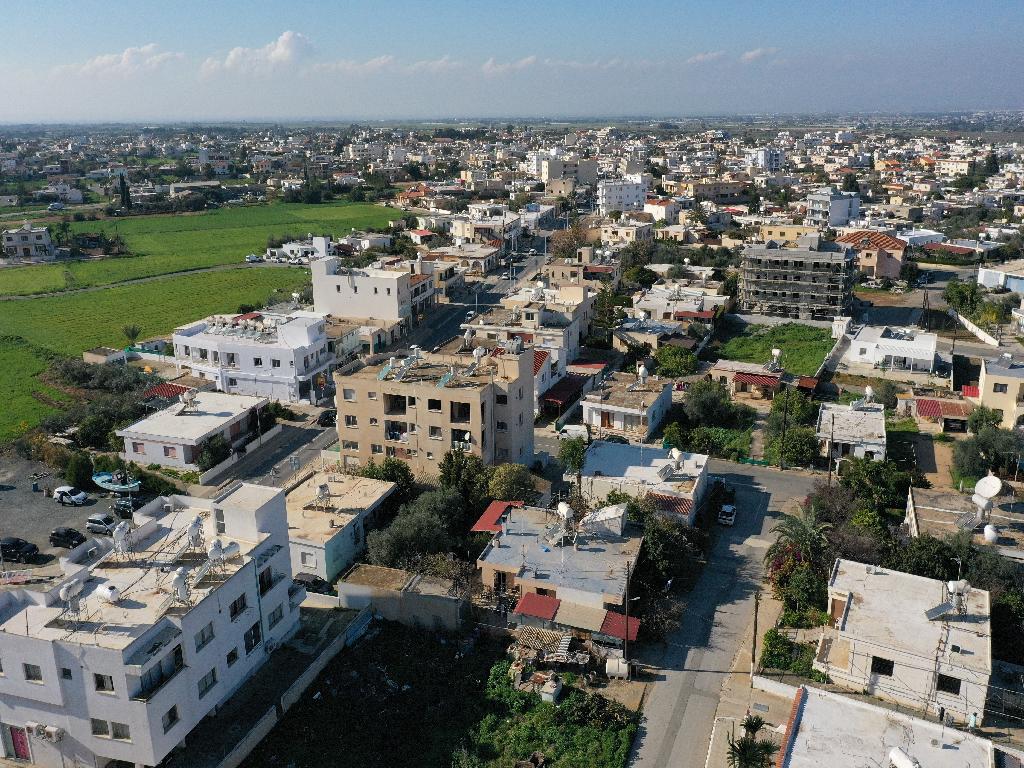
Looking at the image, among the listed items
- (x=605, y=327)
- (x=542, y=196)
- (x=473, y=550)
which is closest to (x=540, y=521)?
(x=473, y=550)

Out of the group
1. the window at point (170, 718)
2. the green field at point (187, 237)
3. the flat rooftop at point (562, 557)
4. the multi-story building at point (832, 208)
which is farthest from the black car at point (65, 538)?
the multi-story building at point (832, 208)

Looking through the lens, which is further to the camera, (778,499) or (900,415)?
(900,415)

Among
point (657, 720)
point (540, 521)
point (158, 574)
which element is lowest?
point (657, 720)

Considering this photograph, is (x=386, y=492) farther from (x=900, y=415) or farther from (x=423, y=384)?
(x=900, y=415)

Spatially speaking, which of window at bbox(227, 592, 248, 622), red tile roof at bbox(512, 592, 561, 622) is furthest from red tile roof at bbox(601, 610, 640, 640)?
window at bbox(227, 592, 248, 622)

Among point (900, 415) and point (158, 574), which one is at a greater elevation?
point (158, 574)

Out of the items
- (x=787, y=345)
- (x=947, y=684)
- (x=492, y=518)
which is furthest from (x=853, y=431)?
(x=787, y=345)

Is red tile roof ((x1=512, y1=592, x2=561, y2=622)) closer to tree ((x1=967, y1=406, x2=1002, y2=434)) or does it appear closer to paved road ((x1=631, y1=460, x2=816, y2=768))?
paved road ((x1=631, y1=460, x2=816, y2=768))

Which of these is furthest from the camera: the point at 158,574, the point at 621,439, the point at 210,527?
the point at 621,439
